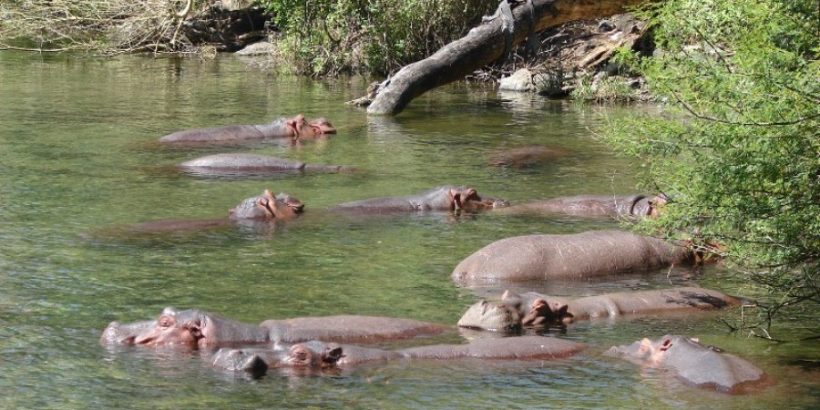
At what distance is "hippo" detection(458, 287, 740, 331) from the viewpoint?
916cm

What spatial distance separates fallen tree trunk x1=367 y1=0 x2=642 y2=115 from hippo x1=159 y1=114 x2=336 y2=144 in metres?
2.11

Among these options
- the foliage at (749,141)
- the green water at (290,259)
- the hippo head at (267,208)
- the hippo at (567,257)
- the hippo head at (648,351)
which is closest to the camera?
the foliage at (749,141)

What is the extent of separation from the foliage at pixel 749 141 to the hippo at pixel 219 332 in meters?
2.02

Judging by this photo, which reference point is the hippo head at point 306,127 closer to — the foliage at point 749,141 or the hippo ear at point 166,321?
the foliage at point 749,141

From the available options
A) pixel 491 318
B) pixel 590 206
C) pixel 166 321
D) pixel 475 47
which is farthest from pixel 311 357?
pixel 475 47

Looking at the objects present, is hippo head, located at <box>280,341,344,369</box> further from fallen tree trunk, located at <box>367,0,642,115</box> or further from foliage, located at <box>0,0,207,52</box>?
foliage, located at <box>0,0,207,52</box>

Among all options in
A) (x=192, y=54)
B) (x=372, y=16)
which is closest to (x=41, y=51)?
(x=192, y=54)

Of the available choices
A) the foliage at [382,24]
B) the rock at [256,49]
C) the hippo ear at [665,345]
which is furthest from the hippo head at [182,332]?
the rock at [256,49]

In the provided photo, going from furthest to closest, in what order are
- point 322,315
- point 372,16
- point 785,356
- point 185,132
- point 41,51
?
point 41,51, point 372,16, point 185,132, point 322,315, point 785,356

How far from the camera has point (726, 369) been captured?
8.02 metres

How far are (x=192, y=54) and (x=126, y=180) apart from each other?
Answer: 1529 centimetres

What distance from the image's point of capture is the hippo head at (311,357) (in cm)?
812

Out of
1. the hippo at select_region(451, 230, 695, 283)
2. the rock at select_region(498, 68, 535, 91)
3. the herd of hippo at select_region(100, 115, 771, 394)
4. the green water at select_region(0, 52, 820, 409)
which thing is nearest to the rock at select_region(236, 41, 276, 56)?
the rock at select_region(498, 68, 535, 91)

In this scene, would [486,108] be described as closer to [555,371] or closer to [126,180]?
[126,180]
